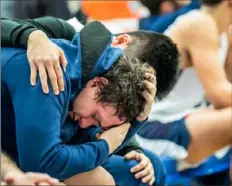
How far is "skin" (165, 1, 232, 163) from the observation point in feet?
6.50

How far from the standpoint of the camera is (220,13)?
2184mm

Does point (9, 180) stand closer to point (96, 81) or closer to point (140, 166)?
point (96, 81)

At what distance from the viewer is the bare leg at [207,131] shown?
197 cm

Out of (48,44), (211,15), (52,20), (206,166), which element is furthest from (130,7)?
(48,44)

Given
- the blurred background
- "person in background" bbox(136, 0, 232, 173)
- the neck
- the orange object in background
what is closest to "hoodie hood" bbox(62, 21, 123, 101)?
the blurred background

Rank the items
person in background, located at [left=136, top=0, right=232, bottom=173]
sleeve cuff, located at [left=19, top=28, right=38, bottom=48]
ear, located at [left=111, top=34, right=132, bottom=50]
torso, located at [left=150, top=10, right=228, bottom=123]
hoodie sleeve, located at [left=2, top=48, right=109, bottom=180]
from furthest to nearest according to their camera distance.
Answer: torso, located at [left=150, top=10, right=228, bottom=123] < person in background, located at [left=136, top=0, right=232, bottom=173] < ear, located at [left=111, top=34, right=132, bottom=50] < sleeve cuff, located at [left=19, top=28, right=38, bottom=48] < hoodie sleeve, located at [left=2, top=48, right=109, bottom=180]

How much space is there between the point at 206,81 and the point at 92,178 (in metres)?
0.81

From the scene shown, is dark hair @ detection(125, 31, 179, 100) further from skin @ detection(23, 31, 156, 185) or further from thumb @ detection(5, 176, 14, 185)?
thumb @ detection(5, 176, 14, 185)

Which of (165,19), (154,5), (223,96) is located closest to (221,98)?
(223,96)

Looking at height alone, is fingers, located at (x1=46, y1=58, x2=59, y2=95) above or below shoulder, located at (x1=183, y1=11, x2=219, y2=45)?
above

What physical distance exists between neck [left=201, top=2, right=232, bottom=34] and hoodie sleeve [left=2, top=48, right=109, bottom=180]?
1.14m

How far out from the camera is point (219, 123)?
1994mm

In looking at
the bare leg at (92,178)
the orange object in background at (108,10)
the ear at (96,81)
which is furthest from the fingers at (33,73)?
the orange object in background at (108,10)

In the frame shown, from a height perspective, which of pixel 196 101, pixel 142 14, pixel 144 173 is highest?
pixel 144 173
